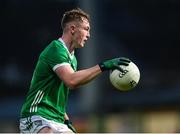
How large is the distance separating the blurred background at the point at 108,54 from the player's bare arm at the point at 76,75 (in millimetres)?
11111

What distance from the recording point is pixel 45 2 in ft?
72.9

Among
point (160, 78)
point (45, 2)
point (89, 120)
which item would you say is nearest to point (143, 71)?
point (160, 78)

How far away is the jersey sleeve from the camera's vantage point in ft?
28.0

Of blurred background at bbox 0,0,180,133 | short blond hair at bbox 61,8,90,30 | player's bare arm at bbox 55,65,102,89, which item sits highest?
blurred background at bbox 0,0,180,133

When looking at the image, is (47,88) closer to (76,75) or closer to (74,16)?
(76,75)

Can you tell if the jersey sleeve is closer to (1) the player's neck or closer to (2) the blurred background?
(1) the player's neck

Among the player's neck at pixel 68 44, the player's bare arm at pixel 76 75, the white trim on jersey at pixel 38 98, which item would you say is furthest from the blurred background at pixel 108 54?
the player's bare arm at pixel 76 75

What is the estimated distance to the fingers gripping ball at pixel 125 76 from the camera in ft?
27.9

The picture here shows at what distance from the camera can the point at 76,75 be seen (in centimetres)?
834

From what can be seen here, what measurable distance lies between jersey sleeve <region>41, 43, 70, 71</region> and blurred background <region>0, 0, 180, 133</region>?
10.9 m

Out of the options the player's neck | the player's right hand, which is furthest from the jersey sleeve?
the player's right hand

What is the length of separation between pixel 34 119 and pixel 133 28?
13.1 meters

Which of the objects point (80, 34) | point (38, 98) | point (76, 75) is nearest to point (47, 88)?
point (38, 98)

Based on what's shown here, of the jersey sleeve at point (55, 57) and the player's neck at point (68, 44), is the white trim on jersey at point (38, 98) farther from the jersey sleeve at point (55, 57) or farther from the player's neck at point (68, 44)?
the player's neck at point (68, 44)
